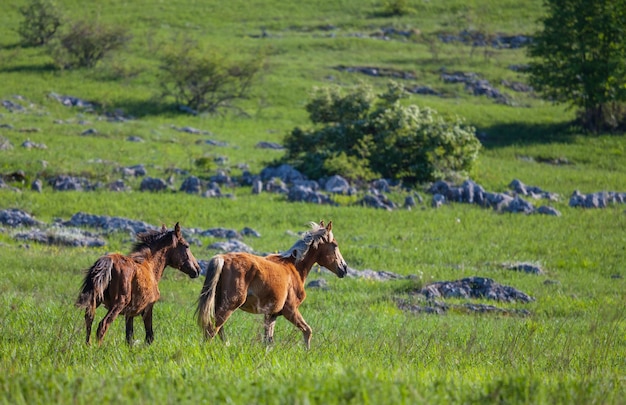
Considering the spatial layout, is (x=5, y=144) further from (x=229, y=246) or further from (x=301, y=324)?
(x=301, y=324)

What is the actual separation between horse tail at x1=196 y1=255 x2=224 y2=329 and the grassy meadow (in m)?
0.39

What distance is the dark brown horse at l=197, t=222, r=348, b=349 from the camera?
10312mm

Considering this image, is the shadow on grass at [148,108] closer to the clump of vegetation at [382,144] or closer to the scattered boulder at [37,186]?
the clump of vegetation at [382,144]

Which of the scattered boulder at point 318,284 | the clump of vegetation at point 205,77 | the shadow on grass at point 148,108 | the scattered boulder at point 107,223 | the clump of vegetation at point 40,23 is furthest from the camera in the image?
the clump of vegetation at point 40,23

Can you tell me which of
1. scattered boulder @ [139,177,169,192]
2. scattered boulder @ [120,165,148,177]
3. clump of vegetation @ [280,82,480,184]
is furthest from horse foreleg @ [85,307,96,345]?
clump of vegetation @ [280,82,480,184]

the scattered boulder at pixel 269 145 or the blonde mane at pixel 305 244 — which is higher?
the blonde mane at pixel 305 244

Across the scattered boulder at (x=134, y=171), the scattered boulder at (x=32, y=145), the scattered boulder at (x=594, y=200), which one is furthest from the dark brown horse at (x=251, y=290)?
the scattered boulder at (x=32, y=145)

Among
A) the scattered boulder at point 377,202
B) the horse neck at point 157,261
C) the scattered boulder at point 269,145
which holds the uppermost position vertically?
the horse neck at point 157,261

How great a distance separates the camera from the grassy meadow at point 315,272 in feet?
22.2

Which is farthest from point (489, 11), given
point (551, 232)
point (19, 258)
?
point (19, 258)

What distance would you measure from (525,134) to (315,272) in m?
30.7

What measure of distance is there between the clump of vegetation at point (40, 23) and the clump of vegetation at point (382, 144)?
30.1 meters

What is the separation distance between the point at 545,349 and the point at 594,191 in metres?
25.4

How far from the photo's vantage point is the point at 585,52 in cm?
4644
